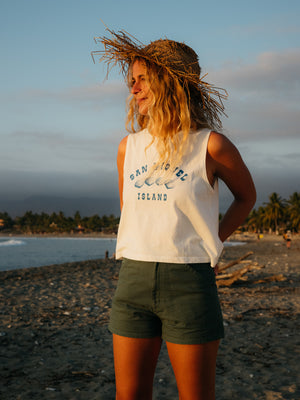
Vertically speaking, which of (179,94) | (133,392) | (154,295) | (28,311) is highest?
(179,94)

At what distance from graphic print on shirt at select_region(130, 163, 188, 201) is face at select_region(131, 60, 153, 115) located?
1.28 feet

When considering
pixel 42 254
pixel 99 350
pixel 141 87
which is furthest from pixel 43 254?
pixel 141 87

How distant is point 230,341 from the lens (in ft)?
18.9

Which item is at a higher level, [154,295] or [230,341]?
[154,295]

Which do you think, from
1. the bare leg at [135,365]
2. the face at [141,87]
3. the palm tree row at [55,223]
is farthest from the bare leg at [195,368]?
the palm tree row at [55,223]

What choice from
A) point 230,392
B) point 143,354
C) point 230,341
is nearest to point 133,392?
point 143,354

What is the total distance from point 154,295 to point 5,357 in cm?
415

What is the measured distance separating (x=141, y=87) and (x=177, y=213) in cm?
80

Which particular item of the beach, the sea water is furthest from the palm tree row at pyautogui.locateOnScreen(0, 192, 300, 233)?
the beach

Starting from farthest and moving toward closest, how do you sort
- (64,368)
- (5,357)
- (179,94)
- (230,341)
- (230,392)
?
(230,341), (5,357), (64,368), (230,392), (179,94)

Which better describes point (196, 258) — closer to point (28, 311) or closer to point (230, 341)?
point (230, 341)

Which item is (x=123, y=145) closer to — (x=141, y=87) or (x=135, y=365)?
(x=141, y=87)

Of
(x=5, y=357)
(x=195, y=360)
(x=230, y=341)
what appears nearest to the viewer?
(x=195, y=360)

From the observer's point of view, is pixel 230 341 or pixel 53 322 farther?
pixel 53 322
